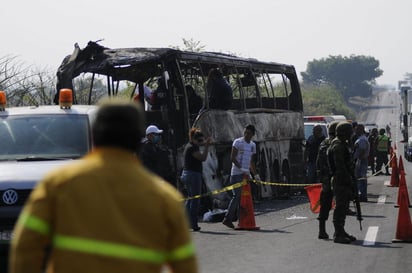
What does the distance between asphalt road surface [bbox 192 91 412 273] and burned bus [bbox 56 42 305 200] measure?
203 centimetres

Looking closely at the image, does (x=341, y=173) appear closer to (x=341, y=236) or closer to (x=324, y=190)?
(x=324, y=190)

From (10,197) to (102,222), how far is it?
639cm

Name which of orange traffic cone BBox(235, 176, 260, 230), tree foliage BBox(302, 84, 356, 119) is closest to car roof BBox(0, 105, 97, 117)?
orange traffic cone BBox(235, 176, 260, 230)

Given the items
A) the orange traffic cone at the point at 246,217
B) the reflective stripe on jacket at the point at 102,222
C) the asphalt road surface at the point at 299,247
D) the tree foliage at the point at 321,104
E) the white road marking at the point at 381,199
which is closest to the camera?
the reflective stripe on jacket at the point at 102,222

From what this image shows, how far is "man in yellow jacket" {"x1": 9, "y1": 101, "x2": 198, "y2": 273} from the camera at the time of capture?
3986mm

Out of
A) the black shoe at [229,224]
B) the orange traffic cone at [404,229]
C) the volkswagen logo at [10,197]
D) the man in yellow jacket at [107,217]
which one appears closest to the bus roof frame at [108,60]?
the black shoe at [229,224]

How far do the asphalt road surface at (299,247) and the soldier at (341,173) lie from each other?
11.5 inches

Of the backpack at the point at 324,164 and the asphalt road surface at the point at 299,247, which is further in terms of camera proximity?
the backpack at the point at 324,164

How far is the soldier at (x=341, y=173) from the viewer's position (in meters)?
13.4

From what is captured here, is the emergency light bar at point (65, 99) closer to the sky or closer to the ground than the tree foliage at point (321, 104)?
closer to the sky

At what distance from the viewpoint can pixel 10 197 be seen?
10172 millimetres

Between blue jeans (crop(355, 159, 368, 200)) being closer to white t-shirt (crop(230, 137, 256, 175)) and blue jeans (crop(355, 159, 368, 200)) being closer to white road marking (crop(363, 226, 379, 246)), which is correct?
white t-shirt (crop(230, 137, 256, 175))

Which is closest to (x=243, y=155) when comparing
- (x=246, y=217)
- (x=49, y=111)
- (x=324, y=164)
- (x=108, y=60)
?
(x=246, y=217)

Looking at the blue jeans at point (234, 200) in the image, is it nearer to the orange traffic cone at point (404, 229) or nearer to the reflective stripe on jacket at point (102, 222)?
the orange traffic cone at point (404, 229)
